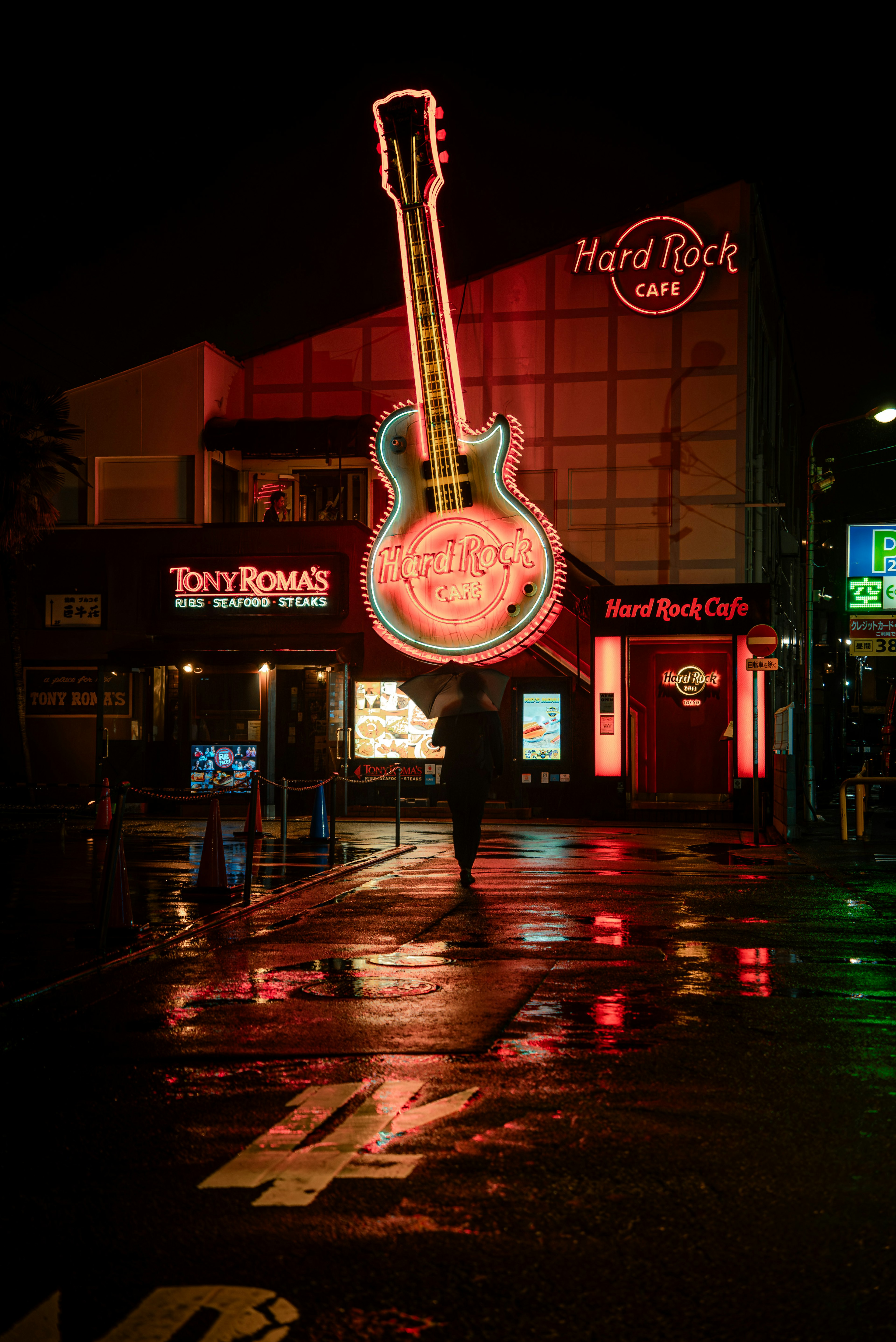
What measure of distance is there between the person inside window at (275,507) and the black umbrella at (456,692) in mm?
13482

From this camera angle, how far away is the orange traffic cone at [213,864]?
12.7m

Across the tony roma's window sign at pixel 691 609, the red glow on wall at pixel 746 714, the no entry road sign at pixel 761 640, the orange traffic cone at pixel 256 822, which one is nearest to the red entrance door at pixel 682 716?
the red glow on wall at pixel 746 714

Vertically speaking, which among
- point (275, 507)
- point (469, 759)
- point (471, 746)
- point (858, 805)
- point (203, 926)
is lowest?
point (203, 926)

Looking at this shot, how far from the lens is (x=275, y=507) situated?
28938 millimetres

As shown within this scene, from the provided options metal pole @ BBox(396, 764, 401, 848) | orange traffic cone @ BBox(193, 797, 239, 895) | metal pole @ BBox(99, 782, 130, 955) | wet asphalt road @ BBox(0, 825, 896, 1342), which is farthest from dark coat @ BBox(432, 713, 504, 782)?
metal pole @ BBox(99, 782, 130, 955)

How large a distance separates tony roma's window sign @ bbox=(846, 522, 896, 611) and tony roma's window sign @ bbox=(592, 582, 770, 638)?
3518 mm

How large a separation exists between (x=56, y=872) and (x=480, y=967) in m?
7.99

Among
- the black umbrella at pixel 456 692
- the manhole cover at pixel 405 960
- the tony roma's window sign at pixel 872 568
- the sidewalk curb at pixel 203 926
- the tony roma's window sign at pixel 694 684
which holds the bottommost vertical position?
the sidewalk curb at pixel 203 926

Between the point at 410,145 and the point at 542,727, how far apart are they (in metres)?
11.7

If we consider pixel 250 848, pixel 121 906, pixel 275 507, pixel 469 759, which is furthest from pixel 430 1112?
pixel 275 507

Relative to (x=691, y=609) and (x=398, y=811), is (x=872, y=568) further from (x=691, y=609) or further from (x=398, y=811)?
(x=398, y=811)

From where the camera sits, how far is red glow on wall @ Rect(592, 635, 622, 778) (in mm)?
26641

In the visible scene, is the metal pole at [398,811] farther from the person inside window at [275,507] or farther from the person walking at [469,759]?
the person inside window at [275,507]

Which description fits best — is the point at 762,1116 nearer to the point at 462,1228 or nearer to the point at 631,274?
the point at 462,1228
